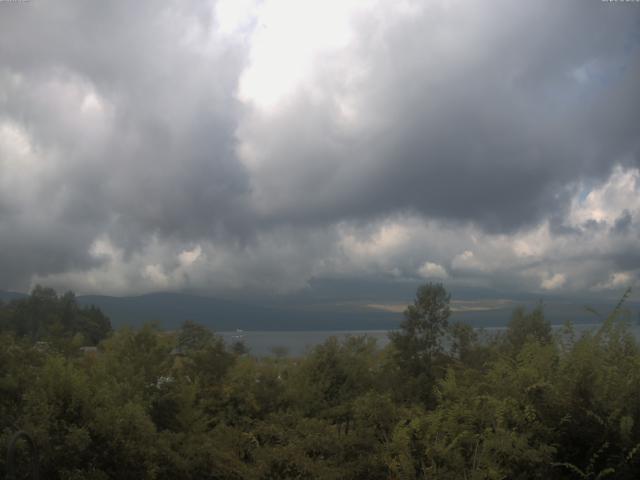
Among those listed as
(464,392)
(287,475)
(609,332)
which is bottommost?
(287,475)

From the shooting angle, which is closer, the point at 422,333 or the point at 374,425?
the point at 374,425

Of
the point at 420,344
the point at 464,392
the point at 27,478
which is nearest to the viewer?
the point at 27,478

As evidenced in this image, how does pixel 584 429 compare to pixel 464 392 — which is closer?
pixel 584 429

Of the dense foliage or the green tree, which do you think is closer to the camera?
the dense foliage

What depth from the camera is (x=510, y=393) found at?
7613 millimetres

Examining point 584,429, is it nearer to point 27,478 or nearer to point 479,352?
point 27,478

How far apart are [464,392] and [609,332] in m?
2.16

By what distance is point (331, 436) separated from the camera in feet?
29.9

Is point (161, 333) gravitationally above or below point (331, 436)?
above

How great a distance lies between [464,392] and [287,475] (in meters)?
2.86

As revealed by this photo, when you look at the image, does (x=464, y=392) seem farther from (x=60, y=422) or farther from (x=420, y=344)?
(x=420, y=344)

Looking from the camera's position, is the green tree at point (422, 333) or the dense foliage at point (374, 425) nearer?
the dense foliage at point (374, 425)

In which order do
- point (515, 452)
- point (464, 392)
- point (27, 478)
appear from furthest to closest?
point (464, 392) → point (27, 478) → point (515, 452)

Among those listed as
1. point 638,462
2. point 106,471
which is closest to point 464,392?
point 638,462
